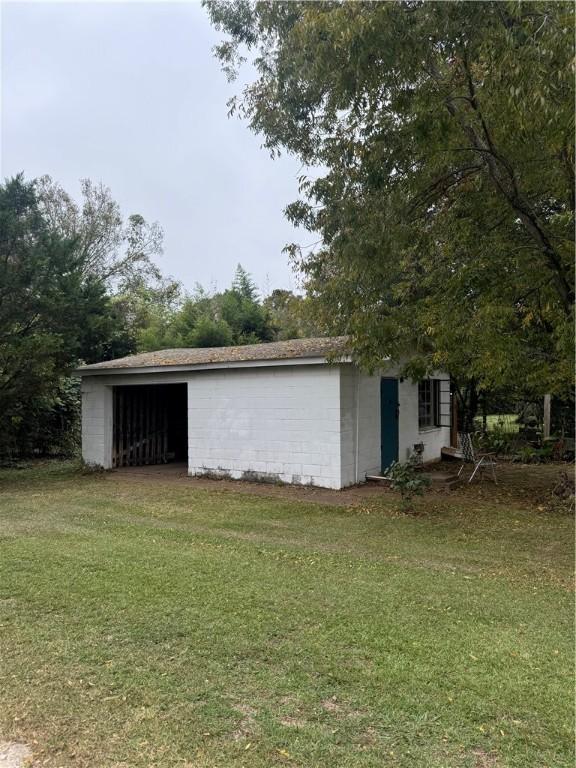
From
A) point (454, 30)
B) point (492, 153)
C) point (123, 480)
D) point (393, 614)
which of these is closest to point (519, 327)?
point (492, 153)

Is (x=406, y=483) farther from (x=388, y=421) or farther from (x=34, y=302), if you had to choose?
(x=34, y=302)

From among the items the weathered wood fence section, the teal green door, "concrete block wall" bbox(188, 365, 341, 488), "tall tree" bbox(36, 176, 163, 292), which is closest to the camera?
"concrete block wall" bbox(188, 365, 341, 488)

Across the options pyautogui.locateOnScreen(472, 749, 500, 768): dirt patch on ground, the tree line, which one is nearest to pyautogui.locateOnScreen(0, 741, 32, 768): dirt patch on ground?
pyautogui.locateOnScreen(472, 749, 500, 768): dirt patch on ground

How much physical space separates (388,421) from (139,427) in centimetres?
607

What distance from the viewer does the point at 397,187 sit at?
719 centimetres

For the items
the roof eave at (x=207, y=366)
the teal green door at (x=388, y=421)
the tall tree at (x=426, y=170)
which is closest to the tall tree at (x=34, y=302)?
the roof eave at (x=207, y=366)

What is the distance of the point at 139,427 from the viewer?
519 inches

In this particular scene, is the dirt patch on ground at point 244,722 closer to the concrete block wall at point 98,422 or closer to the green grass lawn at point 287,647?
the green grass lawn at point 287,647

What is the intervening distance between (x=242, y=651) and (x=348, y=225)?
550 centimetres

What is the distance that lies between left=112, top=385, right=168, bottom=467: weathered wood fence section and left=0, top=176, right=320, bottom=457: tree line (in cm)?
145

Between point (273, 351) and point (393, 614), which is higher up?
point (273, 351)

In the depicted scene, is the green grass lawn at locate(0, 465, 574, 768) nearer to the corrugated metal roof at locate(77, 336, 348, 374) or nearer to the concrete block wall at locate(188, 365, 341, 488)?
the concrete block wall at locate(188, 365, 341, 488)

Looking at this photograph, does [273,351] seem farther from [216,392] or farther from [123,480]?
[123,480]

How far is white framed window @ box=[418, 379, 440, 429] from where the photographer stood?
12484mm
